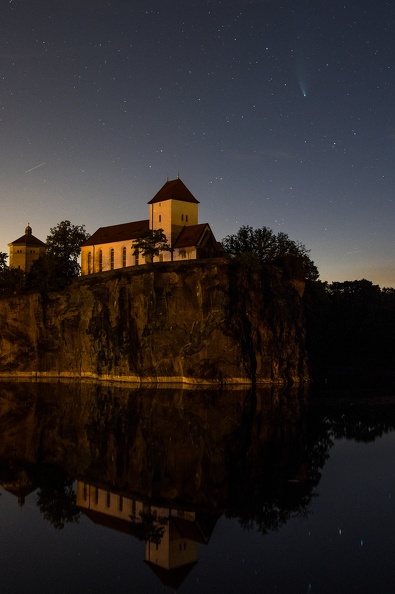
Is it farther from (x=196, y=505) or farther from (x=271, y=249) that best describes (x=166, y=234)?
(x=196, y=505)

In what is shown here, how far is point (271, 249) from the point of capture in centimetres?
7019

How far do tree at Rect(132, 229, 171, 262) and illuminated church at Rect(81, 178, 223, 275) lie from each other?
730 mm

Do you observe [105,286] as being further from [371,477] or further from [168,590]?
[168,590]

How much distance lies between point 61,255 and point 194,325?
36.0 m

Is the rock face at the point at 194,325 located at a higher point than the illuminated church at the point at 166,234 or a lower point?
lower

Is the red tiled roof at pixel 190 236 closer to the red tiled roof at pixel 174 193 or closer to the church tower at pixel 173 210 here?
the church tower at pixel 173 210

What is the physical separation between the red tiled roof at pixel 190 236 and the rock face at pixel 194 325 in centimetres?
628

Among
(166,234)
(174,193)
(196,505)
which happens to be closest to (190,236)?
(166,234)

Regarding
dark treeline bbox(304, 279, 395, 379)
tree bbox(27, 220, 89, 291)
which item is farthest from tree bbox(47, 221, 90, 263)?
dark treeline bbox(304, 279, 395, 379)

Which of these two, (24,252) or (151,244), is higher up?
(24,252)

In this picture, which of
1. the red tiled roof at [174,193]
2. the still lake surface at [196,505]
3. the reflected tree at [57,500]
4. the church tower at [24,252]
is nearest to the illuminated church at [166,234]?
the red tiled roof at [174,193]

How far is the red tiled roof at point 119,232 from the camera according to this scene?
7188cm

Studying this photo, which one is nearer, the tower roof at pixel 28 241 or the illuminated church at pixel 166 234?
the illuminated church at pixel 166 234

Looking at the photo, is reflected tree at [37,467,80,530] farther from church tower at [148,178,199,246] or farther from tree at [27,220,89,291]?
tree at [27,220,89,291]
